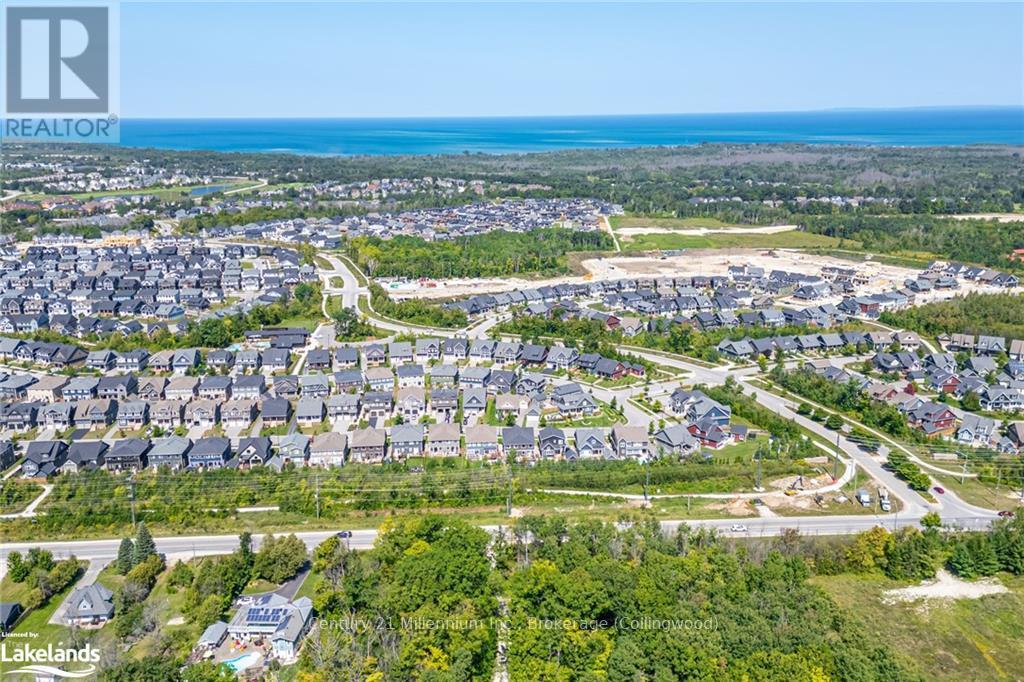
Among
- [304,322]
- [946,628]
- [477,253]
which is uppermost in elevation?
[477,253]

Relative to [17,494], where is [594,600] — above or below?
above

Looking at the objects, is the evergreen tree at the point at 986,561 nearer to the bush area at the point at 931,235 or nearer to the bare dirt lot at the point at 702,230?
the bush area at the point at 931,235

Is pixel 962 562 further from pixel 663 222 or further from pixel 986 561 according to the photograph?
pixel 663 222

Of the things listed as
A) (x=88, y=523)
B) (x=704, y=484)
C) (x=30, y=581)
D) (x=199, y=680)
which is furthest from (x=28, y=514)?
(x=704, y=484)

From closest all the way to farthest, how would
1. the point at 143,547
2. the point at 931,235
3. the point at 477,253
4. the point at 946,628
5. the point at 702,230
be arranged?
1. the point at 946,628
2. the point at 143,547
3. the point at 477,253
4. the point at 931,235
5. the point at 702,230

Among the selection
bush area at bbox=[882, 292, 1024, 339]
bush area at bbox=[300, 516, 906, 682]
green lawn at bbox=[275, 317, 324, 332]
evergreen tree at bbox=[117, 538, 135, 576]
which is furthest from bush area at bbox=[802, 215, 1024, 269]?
evergreen tree at bbox=[117, 538, 135, 576]

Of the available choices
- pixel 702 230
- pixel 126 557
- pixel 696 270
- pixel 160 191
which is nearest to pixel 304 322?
pixel 126 557

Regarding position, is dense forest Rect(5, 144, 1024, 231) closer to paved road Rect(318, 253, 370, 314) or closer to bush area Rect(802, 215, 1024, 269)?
bush area Rect(802, 215, 1024, 269)
